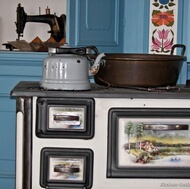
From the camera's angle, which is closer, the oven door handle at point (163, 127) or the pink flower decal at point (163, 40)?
the oven door handle at point (163, 127)

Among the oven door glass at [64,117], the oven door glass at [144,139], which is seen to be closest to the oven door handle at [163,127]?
the oven door glass at [144,139]

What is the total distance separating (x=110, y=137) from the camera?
179 centimetres

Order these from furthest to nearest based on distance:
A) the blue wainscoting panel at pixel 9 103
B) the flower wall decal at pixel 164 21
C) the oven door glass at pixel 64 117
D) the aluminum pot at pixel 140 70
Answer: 1. the blue wainscoting panel at pixel 9 103
2. the flower wall decal at pixel 164 21
3. the aluminum pot at pixel 140 70
4. the oven door glass at pixel 64 117

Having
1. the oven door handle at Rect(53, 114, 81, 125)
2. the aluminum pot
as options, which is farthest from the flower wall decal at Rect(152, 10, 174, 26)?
the oven door handle at Rect(53, 114, 81, 125)

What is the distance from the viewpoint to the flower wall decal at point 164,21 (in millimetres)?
2414

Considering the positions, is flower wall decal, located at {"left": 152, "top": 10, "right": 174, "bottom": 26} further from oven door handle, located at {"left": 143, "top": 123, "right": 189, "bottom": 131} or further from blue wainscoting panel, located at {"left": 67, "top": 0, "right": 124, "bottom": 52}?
oven door handle, located at {"left": 143, "top": 123, "right": 189, "bottom": 131}

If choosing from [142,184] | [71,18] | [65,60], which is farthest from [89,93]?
[71,18]

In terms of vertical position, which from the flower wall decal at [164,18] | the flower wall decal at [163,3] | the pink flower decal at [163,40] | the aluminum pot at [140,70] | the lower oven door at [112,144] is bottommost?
the lower oven door at [112,144]

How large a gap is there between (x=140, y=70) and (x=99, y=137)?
34 centimetres

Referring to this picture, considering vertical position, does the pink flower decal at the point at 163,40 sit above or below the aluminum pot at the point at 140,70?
above

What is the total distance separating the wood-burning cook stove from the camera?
1.79 metres

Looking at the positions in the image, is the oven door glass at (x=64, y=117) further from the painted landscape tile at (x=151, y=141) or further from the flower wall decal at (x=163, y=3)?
the flower wall decal at (x=163, y=3)

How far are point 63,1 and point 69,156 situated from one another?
155cm

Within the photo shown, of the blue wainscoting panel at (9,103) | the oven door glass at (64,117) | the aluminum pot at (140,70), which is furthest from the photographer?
the blue wainscoting panel at (9,103)
